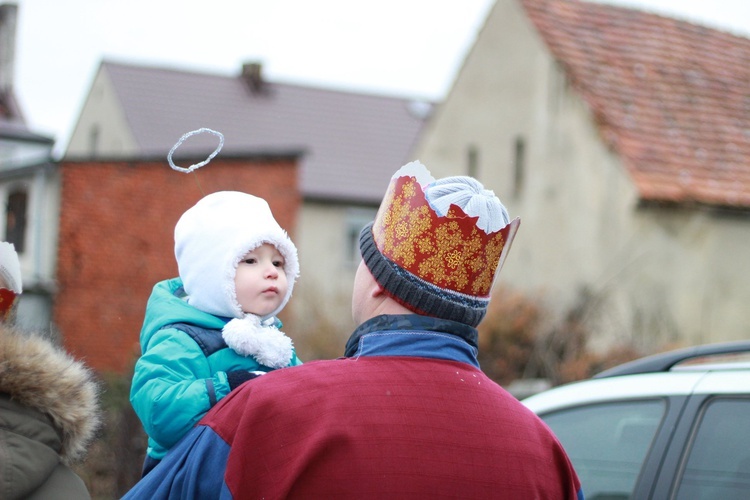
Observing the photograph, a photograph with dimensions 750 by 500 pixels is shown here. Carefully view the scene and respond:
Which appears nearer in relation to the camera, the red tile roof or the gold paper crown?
the gold paper crown

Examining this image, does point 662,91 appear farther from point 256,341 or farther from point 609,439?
point 256,341

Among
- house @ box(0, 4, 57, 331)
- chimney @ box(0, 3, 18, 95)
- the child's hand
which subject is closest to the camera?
the child's hand

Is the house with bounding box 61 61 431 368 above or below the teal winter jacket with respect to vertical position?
below

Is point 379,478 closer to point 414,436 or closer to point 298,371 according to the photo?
point 414,436

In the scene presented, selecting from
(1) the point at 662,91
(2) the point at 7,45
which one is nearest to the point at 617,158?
(1) the point at 662,91

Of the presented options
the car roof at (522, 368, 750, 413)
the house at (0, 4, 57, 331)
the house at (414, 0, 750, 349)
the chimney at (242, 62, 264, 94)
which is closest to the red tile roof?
the house at (414, 0, 750, 349)

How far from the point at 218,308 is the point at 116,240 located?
2067 centimetres

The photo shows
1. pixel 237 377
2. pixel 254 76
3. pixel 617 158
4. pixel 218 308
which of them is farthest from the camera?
pixel 254 76

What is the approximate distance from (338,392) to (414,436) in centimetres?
18

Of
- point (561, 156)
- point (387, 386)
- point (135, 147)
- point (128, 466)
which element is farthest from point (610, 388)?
point (135, 147)

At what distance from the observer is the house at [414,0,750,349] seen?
1438cm

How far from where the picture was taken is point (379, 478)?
2.11 m

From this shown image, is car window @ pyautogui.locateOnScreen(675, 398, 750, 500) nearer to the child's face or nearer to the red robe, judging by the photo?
the red robe

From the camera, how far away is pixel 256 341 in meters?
2.77
